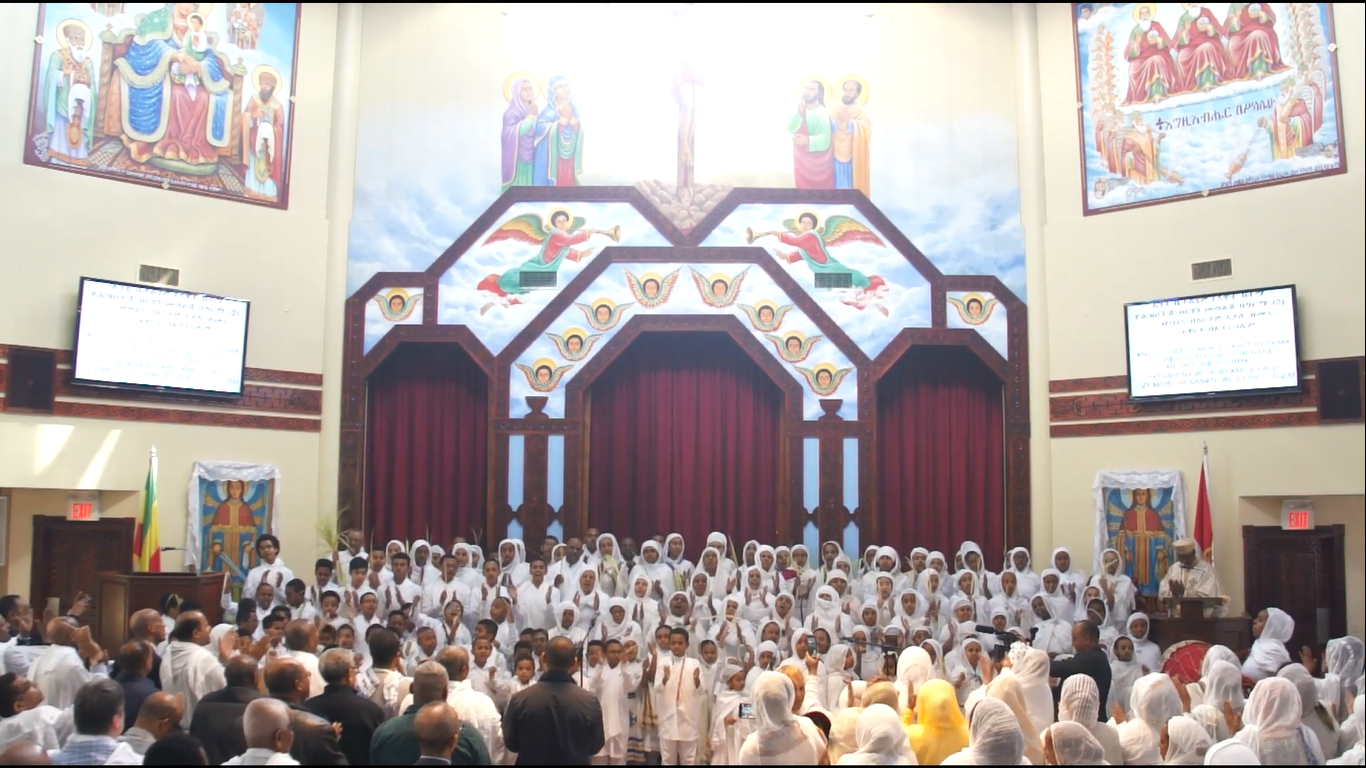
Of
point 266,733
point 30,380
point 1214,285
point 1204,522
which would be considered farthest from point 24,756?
point 1214,285

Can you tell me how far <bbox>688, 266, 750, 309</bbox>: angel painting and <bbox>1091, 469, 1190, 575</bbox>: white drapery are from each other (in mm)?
4896

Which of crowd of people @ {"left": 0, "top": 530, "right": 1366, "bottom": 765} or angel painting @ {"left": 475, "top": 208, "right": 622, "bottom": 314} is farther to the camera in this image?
angel painting @ {"left": 475, "top": 208, "right": 622, "bottom": 314}

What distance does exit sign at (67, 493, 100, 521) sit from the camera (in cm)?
1326

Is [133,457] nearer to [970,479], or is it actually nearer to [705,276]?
[705,276]

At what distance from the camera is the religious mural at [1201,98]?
13.6m

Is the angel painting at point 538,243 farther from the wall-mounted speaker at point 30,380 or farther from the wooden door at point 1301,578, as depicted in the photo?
the wooden door at point 1301,578

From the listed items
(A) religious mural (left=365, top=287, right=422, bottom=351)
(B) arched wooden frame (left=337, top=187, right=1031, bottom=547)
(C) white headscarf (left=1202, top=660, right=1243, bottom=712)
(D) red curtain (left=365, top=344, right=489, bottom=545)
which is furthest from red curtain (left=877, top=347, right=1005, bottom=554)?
(C) white headscarf (left=1202, top=660, right=1243, bottom=712)

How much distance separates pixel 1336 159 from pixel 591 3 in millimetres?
9198

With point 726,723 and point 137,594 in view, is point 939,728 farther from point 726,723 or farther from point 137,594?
point 137,594

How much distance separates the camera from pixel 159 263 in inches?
547

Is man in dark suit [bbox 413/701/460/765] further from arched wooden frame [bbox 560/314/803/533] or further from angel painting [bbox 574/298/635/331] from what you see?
angel painting [bbox 574/298/635/331]

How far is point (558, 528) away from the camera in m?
15.1

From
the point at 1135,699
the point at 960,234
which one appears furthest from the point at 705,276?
the point at 1135,699

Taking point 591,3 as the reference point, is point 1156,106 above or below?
below
